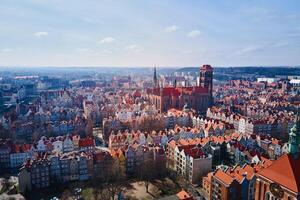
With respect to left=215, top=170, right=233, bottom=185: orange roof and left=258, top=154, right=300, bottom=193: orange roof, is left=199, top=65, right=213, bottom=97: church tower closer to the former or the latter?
left=215, top=170, right=233, bottom=185: orange roof

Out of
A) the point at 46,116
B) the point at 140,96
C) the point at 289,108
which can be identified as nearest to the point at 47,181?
the point at 46,116

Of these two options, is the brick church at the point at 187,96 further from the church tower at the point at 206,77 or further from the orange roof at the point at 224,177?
the orange roof at the point at 224,177

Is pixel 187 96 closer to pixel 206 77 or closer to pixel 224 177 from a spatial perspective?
pixel 206 77

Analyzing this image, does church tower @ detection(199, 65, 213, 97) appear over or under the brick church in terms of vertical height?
over

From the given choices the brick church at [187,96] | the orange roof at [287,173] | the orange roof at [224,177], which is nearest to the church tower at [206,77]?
the brick church at [187,96]

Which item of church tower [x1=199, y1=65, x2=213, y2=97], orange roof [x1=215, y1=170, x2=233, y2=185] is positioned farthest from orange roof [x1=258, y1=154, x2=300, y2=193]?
church tower [x1=199, y1=65, x2=213, y2=97]

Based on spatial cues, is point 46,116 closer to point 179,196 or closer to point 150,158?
point 150,158

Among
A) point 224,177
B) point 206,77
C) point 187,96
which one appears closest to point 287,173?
point 224,177

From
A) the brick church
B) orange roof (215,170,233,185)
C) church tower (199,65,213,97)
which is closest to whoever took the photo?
orange roof (215,170,233,185)
